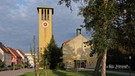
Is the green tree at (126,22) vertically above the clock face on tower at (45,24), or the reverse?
the clock face on tower at (45,24)

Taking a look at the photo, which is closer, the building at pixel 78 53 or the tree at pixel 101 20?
the tree at pixel 101 20

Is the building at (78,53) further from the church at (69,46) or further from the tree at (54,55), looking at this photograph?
the tree at (54,55)

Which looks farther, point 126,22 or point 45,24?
point 45,24

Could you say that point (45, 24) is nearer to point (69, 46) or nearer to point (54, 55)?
point (69, 46)

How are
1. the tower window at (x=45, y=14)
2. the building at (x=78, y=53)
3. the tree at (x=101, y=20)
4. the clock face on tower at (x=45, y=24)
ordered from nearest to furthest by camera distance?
the tree at (x=101, y=20) → the clock face on tower at (x=45, y=24) → the tower window at (x=45, y=14) → the building at (x=78, y=53)

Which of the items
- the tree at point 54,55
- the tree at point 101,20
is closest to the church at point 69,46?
the tree at point 54,55

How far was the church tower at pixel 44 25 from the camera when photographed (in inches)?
4025

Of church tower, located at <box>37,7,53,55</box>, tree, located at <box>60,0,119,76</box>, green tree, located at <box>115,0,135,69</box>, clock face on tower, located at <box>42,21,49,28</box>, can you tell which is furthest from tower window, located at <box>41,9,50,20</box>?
tree, located at <box>60,0,119,76</box>

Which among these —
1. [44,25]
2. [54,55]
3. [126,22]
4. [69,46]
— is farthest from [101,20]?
[69,46]

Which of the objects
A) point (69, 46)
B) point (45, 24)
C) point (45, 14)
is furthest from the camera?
point (69, 46)

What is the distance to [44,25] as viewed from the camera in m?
104

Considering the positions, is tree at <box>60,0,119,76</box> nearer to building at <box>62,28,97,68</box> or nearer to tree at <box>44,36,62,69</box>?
tree at <box>44,36,62,69</box>

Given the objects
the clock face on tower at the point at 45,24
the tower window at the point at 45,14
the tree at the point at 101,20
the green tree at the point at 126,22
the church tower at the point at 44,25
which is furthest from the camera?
the tower window at the point at 45,14

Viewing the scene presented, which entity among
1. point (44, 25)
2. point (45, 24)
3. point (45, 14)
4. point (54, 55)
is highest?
point (45, 14)
